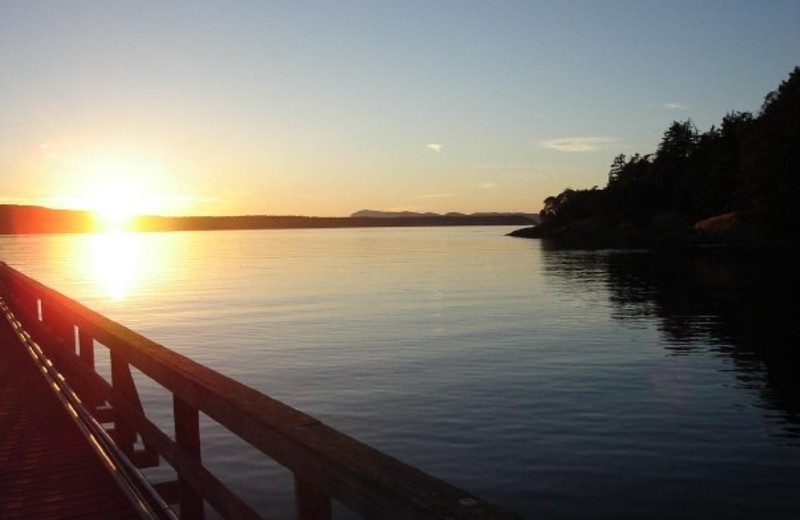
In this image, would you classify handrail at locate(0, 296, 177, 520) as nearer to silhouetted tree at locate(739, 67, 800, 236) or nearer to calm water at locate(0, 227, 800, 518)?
calm water at locate(0, 227, 800, 518)

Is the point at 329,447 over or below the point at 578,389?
over

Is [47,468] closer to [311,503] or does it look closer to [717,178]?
[311,503]

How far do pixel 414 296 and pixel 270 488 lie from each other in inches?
1368

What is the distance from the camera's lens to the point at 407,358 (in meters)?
24.3

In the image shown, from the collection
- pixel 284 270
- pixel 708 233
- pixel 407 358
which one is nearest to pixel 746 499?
pixel 407 358

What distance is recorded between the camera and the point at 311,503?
311 cm

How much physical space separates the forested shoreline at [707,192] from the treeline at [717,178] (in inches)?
4.4

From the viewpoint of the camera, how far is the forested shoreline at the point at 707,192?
274 feet

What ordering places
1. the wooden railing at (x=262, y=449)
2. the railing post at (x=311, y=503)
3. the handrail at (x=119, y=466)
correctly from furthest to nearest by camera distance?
the handrail at (x=119, y=466) → the railing post at (x=311, y=503) → the wooden railing at (x=262, y=449)

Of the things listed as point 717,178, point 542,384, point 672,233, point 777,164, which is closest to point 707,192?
point 717,178

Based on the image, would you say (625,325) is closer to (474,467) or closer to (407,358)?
(407,358)

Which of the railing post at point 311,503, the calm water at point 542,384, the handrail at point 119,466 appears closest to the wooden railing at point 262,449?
the railing post at point 311,503

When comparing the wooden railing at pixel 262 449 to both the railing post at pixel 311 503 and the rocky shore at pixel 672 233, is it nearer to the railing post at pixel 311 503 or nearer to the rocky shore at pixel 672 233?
the railing post at pixel 311 503

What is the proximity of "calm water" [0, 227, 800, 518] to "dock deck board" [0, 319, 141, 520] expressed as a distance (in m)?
3.45
